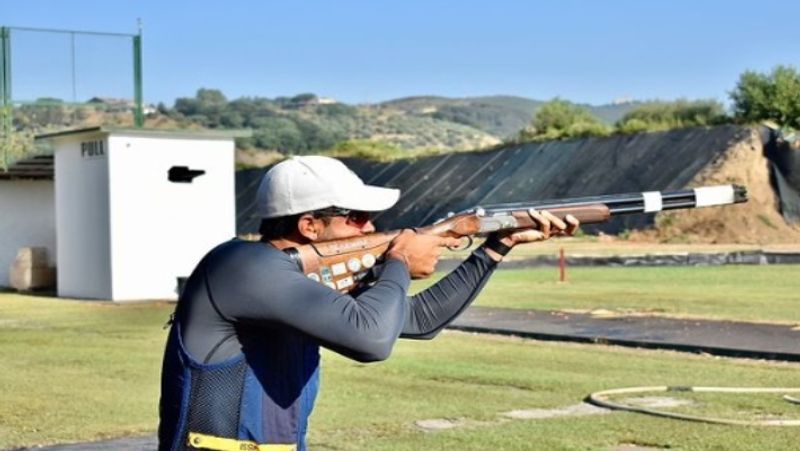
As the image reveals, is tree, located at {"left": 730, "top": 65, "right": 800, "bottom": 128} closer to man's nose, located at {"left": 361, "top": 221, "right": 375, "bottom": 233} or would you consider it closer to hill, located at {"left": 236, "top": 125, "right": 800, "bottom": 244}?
hill, located at {"left": 236, "top": 125, "right": 800, "bottom": 244}

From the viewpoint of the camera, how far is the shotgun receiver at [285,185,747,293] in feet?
12.8

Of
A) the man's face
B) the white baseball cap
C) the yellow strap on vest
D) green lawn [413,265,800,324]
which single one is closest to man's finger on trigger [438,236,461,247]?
the man's face

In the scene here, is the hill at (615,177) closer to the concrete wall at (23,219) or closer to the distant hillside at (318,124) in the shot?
the concrete wall at (23,219)

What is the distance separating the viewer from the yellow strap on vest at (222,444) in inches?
146

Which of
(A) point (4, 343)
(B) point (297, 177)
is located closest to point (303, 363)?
(B) point (297, 177)

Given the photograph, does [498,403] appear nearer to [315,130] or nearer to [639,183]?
[639,183]

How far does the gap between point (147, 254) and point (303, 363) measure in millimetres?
23097

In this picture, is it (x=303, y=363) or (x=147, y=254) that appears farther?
(x=147, y=254)

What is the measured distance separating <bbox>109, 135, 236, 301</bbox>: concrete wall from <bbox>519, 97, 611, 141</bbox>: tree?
37.1 m

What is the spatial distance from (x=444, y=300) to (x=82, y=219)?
23824 millimetres

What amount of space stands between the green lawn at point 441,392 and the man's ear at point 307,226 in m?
5.31

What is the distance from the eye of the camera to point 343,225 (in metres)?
3.97

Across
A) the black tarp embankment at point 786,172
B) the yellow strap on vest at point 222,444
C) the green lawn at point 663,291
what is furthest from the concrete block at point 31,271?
the black tarp embankment at point 786,172

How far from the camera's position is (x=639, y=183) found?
54250 mm
